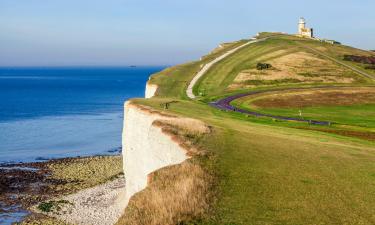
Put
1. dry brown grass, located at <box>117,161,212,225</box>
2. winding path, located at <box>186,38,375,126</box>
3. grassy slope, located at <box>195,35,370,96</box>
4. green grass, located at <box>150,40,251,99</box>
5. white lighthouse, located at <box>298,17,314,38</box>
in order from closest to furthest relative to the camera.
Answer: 1. dry brown grass, located at <box>117,161,212,225</box>
2. winding path, located at <box>186,38,375,126</box>
3. green grass, located at <box>150,40,251,99</box>
4. grassy slope, located at <box>195,35,370,96</box>
5. white lighthouse, located at <box>298,17,314,38</box>

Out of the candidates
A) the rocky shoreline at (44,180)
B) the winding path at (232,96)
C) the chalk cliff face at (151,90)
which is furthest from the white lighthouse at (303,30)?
the rocky shoreline at (44,180)

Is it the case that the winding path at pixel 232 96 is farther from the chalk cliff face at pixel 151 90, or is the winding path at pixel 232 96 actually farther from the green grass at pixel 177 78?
the chalk cliff face at pixel 151 90

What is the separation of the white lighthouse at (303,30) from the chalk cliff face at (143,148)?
129m

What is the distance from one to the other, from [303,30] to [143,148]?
463ft

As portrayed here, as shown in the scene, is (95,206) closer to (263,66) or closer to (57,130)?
(57,130)

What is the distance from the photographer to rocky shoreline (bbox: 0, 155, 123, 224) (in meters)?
48.7

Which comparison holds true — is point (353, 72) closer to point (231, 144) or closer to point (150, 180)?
point (231, 144)

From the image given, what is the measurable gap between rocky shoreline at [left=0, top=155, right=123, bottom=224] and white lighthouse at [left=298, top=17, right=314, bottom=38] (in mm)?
111443

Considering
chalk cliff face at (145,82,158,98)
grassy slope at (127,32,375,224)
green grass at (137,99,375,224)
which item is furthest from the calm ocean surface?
green grass at (137,99,375,224)

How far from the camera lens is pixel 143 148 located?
39.6m

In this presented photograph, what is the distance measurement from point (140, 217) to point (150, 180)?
15.3ft

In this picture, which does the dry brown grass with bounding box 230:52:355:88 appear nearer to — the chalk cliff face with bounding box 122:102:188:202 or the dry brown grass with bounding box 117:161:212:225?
the chalk cliff face with bounding box 122:102:188:202

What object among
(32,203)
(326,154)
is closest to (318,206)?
(326,154)

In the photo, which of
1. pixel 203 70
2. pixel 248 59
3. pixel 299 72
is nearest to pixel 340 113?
pixel 299 72
